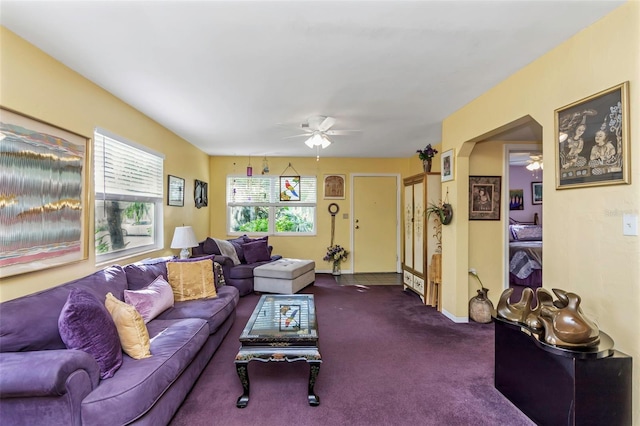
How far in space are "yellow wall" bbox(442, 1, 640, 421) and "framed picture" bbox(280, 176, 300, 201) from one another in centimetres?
416

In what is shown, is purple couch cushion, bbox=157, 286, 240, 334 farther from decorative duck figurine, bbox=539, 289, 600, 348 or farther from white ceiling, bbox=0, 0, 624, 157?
decorative duck figurine, bbox=539, 289, 600, 348

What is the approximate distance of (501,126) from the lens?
2.76 meters

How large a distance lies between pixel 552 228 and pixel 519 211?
6.08m

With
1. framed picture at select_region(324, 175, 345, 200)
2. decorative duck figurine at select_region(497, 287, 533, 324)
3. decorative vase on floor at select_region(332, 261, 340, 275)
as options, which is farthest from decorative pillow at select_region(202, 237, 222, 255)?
decorative duck figurine at select_region(497, 287, 533, 324)

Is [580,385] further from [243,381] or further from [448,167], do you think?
[448,167]

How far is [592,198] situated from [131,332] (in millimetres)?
2968

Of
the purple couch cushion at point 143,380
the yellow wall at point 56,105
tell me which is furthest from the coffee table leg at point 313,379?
the yellow wall at point 56,105

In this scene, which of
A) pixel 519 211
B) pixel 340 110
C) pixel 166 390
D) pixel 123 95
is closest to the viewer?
pixel 166 390

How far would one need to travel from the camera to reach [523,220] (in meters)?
7.33

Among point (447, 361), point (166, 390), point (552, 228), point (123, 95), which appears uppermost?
point (123, 95)

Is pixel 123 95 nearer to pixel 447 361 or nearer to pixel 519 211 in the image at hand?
A: pixel 447 361

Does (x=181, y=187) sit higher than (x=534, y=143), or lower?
lower

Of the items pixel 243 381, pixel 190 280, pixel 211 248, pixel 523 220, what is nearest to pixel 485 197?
pixel 243 381

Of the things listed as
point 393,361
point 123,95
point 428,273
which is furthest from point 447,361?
point 123,95
